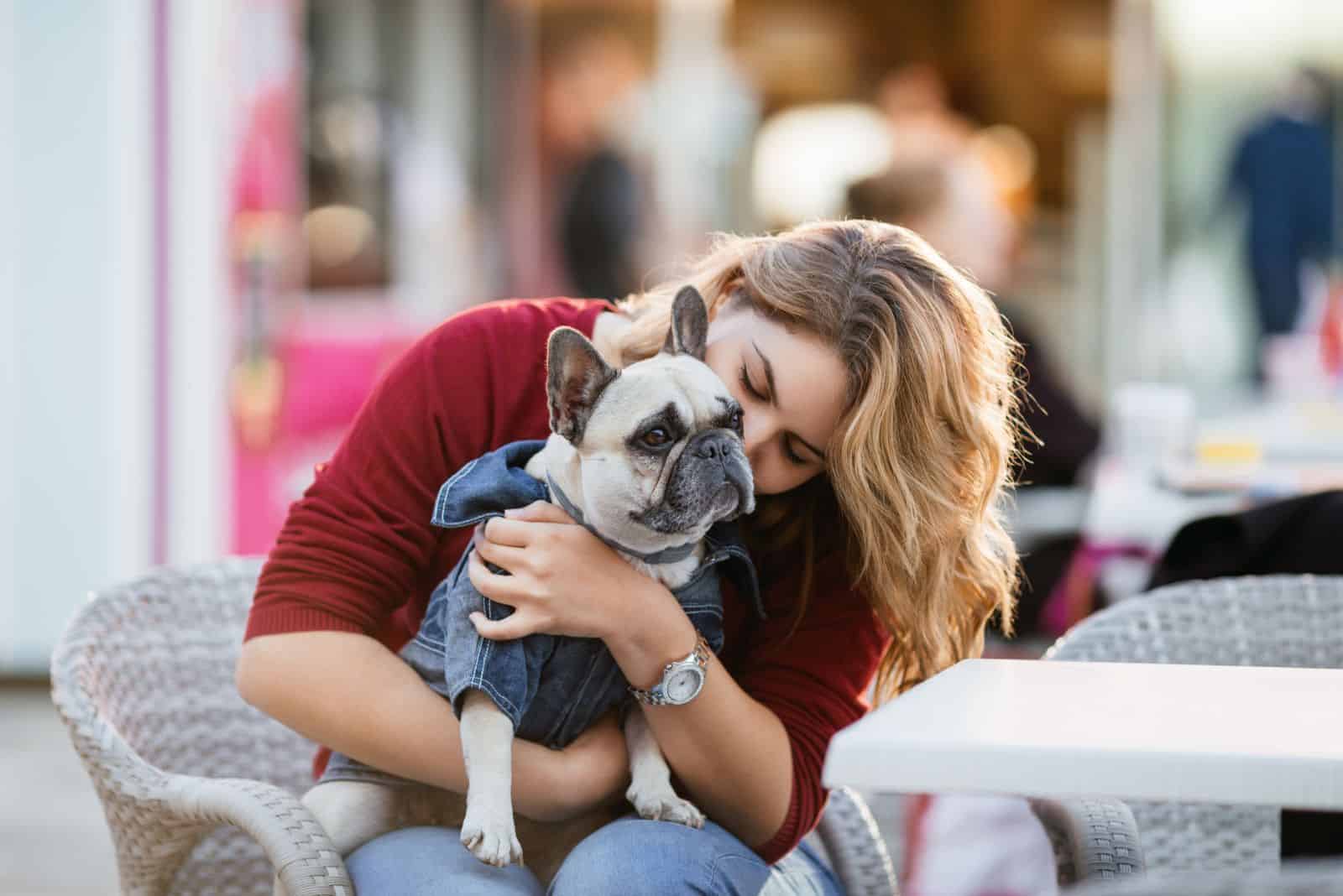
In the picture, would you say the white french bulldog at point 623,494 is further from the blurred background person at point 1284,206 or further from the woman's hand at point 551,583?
the blurred background person at point 1284,206

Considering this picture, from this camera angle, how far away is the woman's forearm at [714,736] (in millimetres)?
1472

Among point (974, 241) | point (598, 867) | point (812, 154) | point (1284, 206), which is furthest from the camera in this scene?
point (812, 154)

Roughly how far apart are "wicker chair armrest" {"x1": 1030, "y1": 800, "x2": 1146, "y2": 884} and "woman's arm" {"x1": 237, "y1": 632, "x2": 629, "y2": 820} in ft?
1.55

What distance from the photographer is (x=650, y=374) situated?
148cm

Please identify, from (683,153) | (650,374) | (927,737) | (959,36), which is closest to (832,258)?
(650,374)

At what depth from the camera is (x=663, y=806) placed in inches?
59.0

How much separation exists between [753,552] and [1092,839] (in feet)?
1.53

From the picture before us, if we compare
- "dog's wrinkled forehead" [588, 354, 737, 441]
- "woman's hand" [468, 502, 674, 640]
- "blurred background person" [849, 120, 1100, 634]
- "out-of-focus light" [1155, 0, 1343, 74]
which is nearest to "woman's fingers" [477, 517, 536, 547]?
"woman's hand" [468, 502, 674, 640]

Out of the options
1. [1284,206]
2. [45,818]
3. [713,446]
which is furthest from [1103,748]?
[1284,206]

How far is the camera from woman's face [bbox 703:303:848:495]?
1.55 meters

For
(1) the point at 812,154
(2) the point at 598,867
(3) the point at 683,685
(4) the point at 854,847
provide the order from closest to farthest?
(2) the point at 598,867, (3) the point at 683,685, (4) the point at 854,847, (1) the point at 812,154

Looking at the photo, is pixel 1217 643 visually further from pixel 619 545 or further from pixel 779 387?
pixel 619 545

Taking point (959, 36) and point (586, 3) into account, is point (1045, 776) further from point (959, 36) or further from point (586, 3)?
point (959, 36)

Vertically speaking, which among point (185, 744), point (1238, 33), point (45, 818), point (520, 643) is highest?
point (1238, 33)
